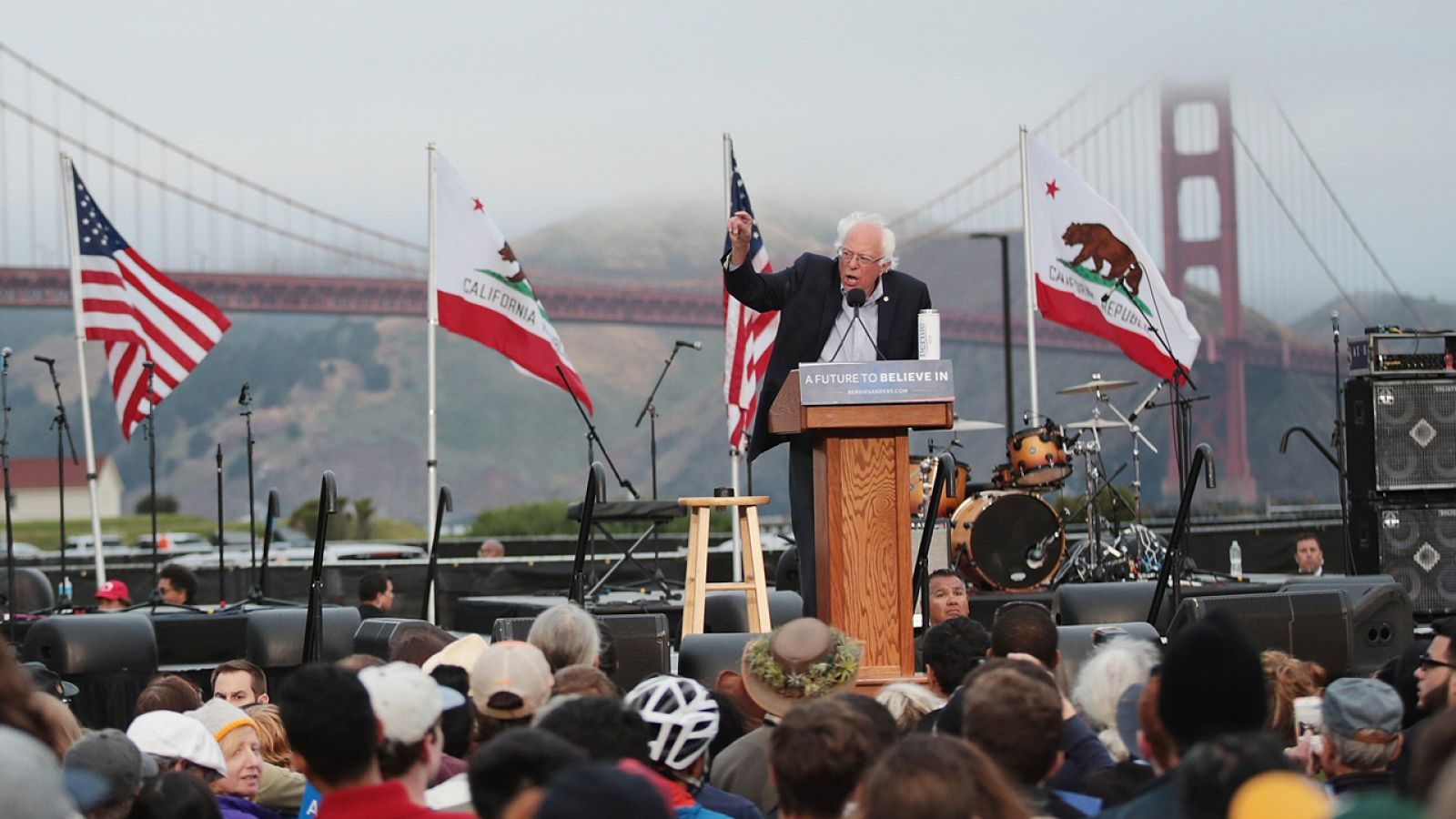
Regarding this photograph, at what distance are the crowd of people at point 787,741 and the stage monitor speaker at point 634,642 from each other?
3.99 ft

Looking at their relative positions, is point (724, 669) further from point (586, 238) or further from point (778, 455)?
point (586, 238)

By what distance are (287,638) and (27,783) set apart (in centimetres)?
546

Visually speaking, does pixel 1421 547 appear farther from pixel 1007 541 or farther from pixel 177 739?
pixel 177 739

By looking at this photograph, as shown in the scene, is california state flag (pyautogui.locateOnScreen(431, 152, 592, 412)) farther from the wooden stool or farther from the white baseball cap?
the white baseball cap

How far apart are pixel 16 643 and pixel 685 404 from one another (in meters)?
83.7

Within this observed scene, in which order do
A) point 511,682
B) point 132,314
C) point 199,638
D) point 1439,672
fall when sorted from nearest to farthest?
point 511,682
point 1439,672
point 199,638
point 132,314

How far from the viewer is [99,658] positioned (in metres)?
7.17

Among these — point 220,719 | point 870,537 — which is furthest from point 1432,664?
point 220,719

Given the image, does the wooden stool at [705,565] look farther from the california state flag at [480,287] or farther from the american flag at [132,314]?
the american flag at [132,314]

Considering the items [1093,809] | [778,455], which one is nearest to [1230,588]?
[1093,809]

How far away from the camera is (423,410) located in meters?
89.7

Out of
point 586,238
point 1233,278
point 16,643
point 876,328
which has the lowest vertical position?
point 16,643

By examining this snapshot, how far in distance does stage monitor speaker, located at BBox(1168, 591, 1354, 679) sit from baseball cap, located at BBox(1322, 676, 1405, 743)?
2459 mm

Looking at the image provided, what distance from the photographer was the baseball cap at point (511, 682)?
361cm
